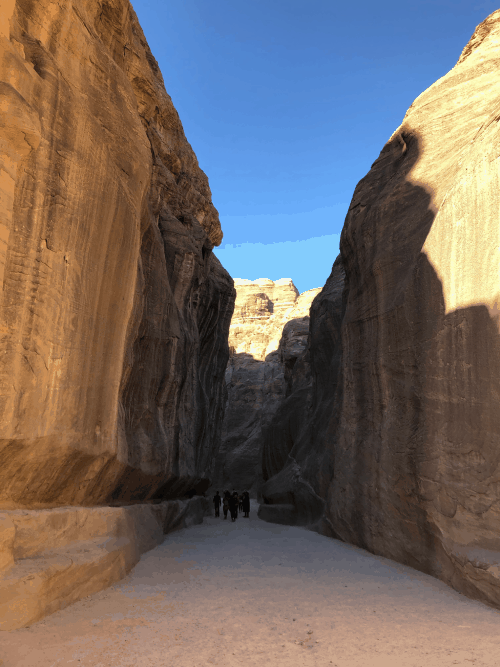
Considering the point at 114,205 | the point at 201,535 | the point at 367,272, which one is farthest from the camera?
the point at 201,535

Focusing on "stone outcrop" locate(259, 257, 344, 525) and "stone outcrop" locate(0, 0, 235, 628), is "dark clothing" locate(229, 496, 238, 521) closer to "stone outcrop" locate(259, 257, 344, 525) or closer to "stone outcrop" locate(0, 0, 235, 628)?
"stone outcrop" locate(259, 257, 344, 525)

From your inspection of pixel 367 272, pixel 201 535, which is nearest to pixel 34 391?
pixel 367 272

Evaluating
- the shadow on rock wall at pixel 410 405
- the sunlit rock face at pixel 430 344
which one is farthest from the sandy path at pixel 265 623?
the sunlit rock face at pixel 430 344

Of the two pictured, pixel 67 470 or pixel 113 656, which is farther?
pixel 67 470

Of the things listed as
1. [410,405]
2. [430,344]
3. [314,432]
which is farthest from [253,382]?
[430,344]

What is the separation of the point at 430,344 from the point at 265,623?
6.42m

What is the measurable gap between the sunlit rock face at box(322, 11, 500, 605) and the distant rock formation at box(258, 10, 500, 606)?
0.03 meters

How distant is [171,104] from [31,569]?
17451 millimetres

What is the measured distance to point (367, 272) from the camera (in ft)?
45.0

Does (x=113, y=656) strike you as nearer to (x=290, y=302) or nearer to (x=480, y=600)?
(x=480, y=600)

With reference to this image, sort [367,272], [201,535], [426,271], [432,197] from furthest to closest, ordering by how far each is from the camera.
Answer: [201,535] → [367,272] → [432,197] → [426,271]

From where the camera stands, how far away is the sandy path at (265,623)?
4855 millimetres

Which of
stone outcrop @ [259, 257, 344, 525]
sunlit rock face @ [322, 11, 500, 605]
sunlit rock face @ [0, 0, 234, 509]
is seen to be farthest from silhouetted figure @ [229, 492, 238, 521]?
sunlit rock face @ [0, 0, 234, 509]

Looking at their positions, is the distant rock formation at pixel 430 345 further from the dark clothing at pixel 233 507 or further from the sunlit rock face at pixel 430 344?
the dark clothing at pixel 233 507
